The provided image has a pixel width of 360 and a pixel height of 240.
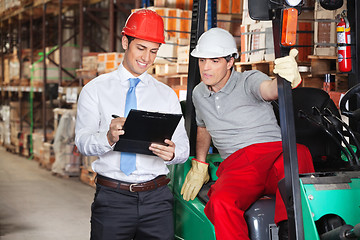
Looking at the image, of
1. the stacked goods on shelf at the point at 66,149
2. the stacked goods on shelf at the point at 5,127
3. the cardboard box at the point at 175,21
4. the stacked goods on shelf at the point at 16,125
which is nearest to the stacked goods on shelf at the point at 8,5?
the stacked goods on shelf at the point at 16,125

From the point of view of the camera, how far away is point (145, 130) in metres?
3.01

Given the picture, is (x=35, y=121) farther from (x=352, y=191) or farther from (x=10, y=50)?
(x=352, y=191)

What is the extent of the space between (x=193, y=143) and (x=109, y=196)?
1.09 metres

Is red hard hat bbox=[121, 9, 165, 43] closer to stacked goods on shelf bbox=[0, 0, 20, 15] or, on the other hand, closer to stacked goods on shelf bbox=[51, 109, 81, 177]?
stacked goods on shelf bbox=[51, 109, 81, 177]

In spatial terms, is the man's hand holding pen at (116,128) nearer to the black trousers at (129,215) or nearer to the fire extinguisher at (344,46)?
the black trousers at (129,215)

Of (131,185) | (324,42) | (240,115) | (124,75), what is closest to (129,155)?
(131,185)

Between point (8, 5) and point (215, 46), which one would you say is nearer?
point (215, 46)

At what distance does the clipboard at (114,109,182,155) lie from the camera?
2.91 meters

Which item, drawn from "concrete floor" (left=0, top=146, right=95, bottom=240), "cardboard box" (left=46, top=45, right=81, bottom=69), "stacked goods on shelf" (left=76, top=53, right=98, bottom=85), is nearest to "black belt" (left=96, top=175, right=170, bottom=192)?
"concrete floor" (left=0, top=146, right=95, bottom=240)

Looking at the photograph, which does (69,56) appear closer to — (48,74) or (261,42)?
(48,74)

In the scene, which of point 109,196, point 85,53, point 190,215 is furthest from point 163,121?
point 85,53

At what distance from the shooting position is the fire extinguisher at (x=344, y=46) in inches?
154

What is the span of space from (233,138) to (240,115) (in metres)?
0.15

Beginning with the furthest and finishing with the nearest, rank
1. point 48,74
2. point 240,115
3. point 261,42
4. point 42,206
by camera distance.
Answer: point 48,74 < point 42,206 < point 261,42 < point 240,115
